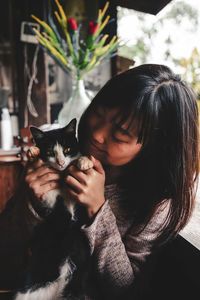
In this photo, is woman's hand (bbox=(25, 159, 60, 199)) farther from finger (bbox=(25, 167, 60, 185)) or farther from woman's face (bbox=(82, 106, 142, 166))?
woman's face (bbox=(82, 106, 142, 166))

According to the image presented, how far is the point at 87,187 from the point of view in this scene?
666mm

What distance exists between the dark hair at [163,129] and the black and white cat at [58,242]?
0.14 m

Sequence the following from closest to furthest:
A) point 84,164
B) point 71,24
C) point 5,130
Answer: point 84,164 → point 71,24 → point 5,130

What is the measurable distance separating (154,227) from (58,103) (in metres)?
1.45

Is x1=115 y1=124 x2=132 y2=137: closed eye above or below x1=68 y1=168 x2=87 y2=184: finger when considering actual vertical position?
above

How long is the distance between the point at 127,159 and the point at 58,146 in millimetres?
223

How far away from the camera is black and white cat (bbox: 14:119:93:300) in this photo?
688 mm

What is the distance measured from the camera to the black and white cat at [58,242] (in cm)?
69

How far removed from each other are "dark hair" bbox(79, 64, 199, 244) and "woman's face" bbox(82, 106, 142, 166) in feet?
0.08

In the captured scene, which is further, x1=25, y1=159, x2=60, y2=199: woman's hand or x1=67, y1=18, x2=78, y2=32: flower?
x1=67, y1=18, x2=78, y2=32: flower

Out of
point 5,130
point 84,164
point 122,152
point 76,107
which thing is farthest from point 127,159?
point 5,130

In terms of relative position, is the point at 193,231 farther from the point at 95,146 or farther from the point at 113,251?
the point at 95,146

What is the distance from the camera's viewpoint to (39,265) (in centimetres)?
72

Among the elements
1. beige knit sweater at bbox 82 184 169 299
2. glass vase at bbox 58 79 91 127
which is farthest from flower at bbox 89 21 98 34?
beige knit sweater at bbox 82 184 169 299
